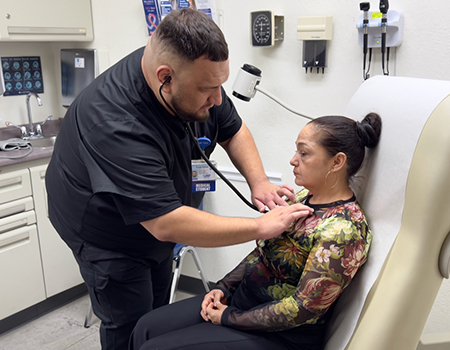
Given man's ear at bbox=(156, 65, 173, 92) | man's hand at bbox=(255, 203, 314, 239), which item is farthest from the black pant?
man's ear at bbox=(156, 65, 173, 92)

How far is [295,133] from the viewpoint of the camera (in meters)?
2.12

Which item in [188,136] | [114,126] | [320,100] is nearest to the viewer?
[114,126]

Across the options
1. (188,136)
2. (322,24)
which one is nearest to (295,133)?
(322,24)

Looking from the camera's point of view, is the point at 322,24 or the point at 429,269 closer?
the point at 429,269

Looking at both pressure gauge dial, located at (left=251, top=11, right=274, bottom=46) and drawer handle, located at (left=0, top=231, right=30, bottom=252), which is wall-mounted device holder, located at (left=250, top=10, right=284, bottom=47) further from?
drawer handle, located at (left=0, top=231, right=30, bottom=252)

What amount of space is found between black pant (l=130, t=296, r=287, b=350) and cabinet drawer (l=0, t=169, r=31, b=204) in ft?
4.05

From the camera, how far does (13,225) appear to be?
2.28m

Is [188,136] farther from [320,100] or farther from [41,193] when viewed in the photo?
[41,193]

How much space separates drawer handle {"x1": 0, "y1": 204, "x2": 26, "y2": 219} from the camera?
2244mm

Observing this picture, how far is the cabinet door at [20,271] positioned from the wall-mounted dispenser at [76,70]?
0.85 m

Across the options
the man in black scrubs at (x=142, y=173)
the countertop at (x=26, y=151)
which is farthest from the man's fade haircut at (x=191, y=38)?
the countertop at (x=26, y=151)

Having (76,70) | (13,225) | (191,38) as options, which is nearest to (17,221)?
(13,225)

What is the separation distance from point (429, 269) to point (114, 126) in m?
0.85

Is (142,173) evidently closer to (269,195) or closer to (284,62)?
(269,195)
